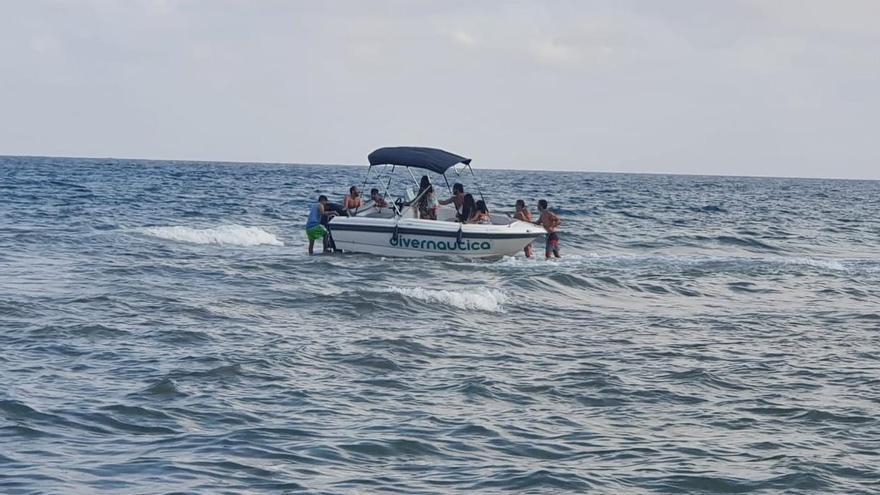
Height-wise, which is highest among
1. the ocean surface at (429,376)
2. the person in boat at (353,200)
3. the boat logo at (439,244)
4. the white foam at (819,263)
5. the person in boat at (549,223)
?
the person in boat at (353,200)

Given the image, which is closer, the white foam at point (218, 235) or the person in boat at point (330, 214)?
the person in boat at point (330, 214)

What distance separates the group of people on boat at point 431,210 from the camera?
953 inches

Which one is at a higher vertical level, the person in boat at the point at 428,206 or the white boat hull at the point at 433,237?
the person in boat at the point at 428,206

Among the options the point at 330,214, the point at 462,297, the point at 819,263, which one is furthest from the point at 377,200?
the point at 819,263

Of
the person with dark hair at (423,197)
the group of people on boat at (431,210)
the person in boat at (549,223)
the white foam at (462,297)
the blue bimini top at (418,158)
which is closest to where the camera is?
the white foam at (462,297)

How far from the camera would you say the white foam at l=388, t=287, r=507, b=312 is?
17375 millimetres

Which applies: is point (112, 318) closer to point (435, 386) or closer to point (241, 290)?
point (241, 290)

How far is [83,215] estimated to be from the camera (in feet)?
122

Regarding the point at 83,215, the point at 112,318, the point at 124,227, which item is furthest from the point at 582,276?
the point at 83,215

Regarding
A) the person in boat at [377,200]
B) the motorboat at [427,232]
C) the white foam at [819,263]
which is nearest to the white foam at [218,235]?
the person in boat at [377,200]

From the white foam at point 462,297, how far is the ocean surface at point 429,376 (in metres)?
0.08

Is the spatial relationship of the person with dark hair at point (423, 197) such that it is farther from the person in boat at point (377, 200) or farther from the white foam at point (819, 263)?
the white foam at point (819, 263)

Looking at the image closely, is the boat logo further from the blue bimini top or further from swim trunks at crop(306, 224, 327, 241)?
swim trunks at crop(306, 224, 327, 241)

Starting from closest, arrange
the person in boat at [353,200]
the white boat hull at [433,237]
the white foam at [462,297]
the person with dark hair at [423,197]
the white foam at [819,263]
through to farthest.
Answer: the white foam at [462,297] → the white boat hull at [433,237] → the person with dark hair at [423,197] → the person in boat at [353,200] → the white foam at [819,263]
